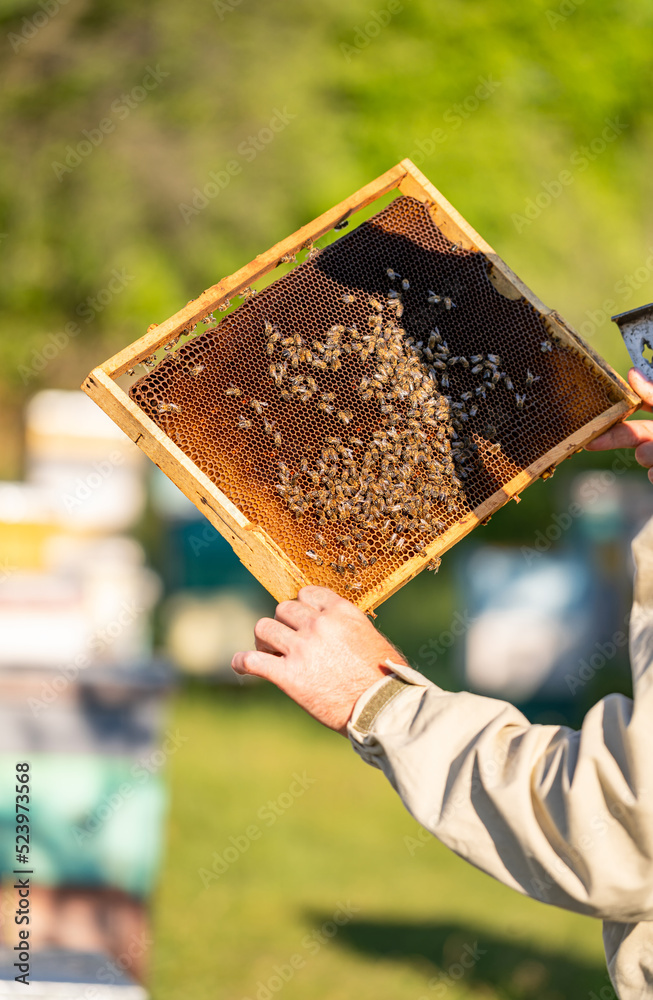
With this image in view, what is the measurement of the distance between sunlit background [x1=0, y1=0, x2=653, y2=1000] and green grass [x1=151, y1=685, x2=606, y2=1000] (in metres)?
0.03

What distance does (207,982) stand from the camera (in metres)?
5.39

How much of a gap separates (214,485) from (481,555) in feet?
26.0

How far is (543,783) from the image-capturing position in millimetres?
2010

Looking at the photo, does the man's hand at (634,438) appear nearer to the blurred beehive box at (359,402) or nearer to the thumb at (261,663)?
the blurred beehive box at (359,402)

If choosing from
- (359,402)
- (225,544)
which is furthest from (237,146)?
(359,402)

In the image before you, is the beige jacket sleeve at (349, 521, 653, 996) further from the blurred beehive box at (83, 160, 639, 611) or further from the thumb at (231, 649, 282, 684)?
the blurred beehive box at (83, 160, 639, 611)

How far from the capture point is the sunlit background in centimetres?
478

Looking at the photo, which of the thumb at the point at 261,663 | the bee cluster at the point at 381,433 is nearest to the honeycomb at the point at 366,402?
the bee cluster at the point at 381,433

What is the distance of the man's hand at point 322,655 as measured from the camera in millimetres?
2346

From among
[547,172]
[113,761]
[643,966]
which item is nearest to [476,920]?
[113,761]

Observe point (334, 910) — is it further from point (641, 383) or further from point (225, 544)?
point (641, 383)

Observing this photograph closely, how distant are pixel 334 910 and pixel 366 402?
15.3 feet

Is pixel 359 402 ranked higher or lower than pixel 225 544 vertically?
higher

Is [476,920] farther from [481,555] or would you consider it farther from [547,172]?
[547,172]
